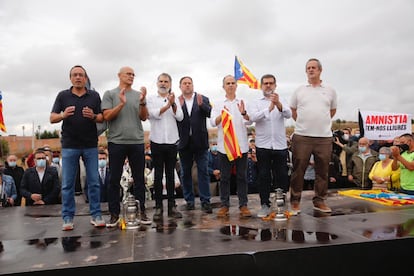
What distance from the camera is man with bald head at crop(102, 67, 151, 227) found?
4746 mm

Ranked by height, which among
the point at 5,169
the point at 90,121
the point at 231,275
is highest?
the point at 90,121

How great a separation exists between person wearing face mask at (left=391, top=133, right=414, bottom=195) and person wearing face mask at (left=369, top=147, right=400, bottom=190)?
263mm

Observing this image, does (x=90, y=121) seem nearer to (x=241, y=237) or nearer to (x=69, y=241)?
(x=69, y=241)

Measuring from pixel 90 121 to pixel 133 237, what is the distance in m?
1.66

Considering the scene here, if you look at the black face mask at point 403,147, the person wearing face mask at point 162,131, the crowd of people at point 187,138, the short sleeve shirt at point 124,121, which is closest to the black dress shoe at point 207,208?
the crowd of people at point 187,138

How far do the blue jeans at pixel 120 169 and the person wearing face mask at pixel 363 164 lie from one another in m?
5.29

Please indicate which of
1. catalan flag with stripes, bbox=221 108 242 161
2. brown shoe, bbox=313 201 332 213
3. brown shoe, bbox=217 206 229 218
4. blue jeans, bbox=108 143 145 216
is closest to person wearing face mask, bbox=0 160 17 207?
blue jeans, bbox=108 143 145 216

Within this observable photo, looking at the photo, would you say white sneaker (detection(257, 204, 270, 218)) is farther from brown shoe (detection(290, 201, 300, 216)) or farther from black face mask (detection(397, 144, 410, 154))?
black face mask (detection(397, 144, 410, 154))

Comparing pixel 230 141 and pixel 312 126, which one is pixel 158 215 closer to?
pixel 230 141

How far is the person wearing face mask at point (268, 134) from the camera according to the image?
5.14m

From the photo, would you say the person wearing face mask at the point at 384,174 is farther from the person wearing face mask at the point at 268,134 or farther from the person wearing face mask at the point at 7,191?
the person wearing face mask at the point at 7,191

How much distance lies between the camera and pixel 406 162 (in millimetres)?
6336

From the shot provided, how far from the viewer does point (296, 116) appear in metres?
5.45

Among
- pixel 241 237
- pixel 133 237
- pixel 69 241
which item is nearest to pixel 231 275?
pixel 241 237
